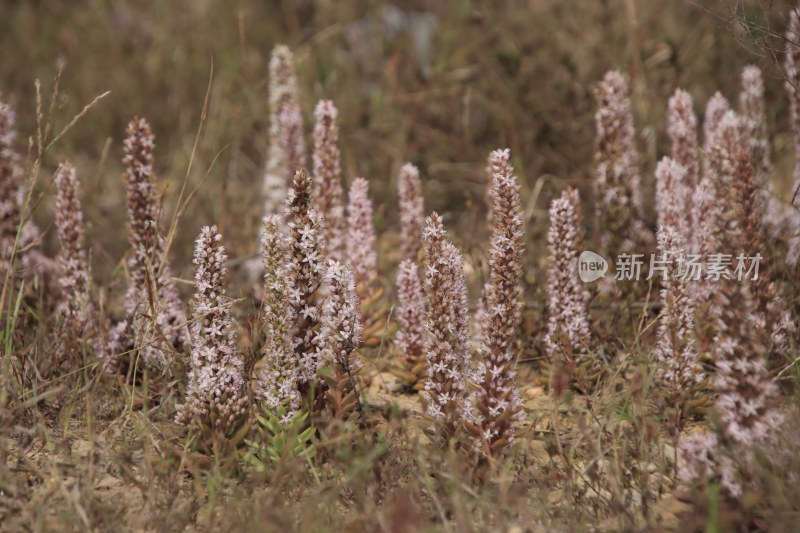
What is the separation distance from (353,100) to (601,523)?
14.4 ft

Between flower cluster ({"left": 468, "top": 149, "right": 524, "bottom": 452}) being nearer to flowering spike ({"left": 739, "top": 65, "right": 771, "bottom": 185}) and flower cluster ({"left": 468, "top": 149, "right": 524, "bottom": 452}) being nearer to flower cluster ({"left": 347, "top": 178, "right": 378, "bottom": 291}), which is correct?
flower cluster ({"left": 347, "top": 178, "right": 378, "bottom": 291})

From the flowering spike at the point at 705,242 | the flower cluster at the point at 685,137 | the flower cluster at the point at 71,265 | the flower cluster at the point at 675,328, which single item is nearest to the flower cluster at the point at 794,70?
the flower cluster at the point at 685,137

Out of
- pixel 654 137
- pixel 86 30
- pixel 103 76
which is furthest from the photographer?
pixel 86 30

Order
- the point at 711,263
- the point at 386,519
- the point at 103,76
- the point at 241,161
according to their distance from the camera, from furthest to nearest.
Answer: the point at 103,76 < the point at 241,161 < the point at 711,263 < the point at 386,519

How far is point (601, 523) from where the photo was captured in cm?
285

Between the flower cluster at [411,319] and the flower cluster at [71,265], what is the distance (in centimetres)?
130

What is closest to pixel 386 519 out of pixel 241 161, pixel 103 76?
pixel 241 161

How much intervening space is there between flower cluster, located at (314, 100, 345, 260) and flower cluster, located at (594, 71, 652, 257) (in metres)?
1.21

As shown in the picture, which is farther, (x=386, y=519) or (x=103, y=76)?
(x=103, y=76)

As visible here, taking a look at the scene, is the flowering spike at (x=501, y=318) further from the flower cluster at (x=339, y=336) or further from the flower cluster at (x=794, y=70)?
the flower cluster at (x=794, y=70)

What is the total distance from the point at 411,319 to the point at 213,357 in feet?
3.10

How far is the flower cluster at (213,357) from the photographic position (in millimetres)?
2992

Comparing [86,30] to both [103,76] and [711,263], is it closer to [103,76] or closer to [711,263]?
[103,76]

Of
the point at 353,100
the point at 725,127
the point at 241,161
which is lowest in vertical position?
the point at 725,127
